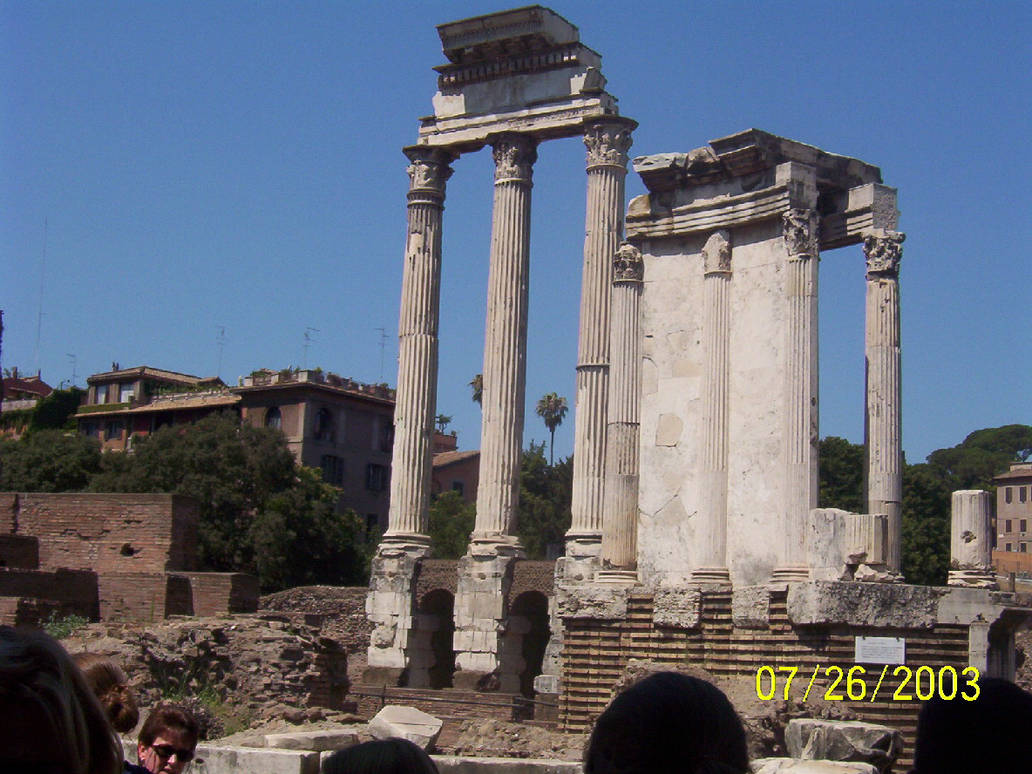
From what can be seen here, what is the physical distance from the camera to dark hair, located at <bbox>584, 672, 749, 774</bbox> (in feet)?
A: 10.2

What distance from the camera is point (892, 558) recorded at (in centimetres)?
1201

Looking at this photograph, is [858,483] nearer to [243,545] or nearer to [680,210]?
[243,545]

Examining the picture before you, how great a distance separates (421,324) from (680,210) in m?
20.0

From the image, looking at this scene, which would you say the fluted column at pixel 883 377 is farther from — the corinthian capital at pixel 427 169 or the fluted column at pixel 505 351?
the corinthian capital at pixel 427 169

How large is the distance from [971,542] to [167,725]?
436 inches

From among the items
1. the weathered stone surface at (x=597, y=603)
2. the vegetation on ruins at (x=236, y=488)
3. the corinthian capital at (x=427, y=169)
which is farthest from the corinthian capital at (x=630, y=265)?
the vegetation on ruins at (x=236, y=488)

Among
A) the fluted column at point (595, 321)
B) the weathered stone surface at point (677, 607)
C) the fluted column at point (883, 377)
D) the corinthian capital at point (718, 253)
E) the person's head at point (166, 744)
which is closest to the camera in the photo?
the person's head at point (166, 744)

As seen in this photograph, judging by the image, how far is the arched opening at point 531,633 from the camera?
3177 cm

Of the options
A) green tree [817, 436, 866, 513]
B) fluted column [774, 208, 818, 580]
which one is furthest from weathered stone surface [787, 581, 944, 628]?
green tree [817, 436, 866, 513]

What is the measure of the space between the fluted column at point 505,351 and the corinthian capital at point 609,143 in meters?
1.86

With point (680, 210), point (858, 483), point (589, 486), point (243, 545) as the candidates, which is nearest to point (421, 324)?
point (589, 486)

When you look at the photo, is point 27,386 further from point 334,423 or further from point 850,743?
point 850,743

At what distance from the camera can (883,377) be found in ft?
45.2

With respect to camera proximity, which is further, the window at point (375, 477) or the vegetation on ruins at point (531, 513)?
Result: the window at point (375, 477)
